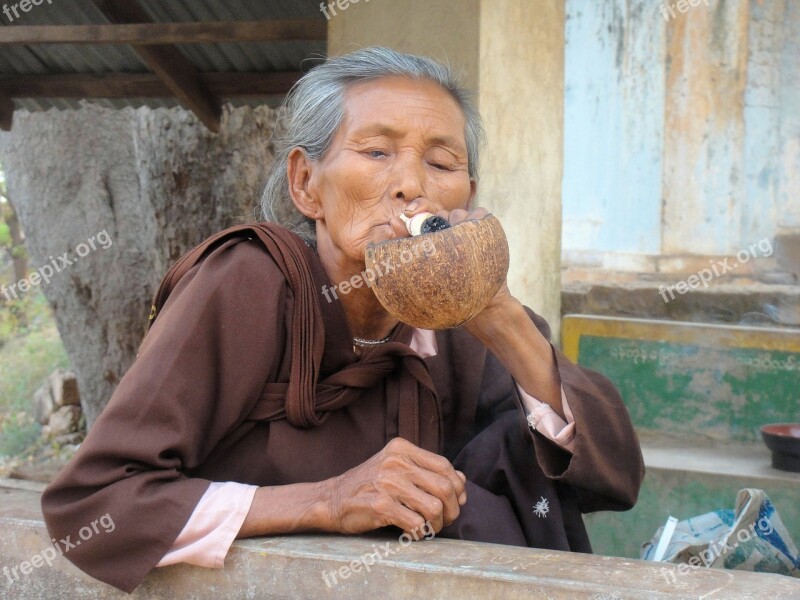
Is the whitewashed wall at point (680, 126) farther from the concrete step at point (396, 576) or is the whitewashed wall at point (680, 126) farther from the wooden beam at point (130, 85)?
the concrete step at point (396, 576)

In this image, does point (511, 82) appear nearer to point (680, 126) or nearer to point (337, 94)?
point (337, 94)

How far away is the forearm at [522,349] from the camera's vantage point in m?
1.88

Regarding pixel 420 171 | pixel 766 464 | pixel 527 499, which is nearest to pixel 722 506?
pixel 766 464

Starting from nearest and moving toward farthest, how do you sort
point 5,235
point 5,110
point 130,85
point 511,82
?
point 511,82 → point 130,85 → point 5,110 → point 5,235

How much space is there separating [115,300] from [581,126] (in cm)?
454

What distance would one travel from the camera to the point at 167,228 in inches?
284

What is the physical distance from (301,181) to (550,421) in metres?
0.79

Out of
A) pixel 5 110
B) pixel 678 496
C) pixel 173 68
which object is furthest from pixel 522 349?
pixel 5 110

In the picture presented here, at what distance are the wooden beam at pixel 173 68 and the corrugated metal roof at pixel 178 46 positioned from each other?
0.09 meters

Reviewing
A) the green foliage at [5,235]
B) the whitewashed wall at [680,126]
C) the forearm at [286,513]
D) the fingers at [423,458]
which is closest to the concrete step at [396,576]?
the forearm at [286,513]

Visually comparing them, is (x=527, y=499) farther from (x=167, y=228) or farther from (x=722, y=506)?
(x=167, y=228)

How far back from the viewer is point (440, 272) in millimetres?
1589

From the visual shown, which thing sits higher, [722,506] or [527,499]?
[527,499]

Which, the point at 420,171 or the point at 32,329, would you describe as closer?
the point at 420,171
